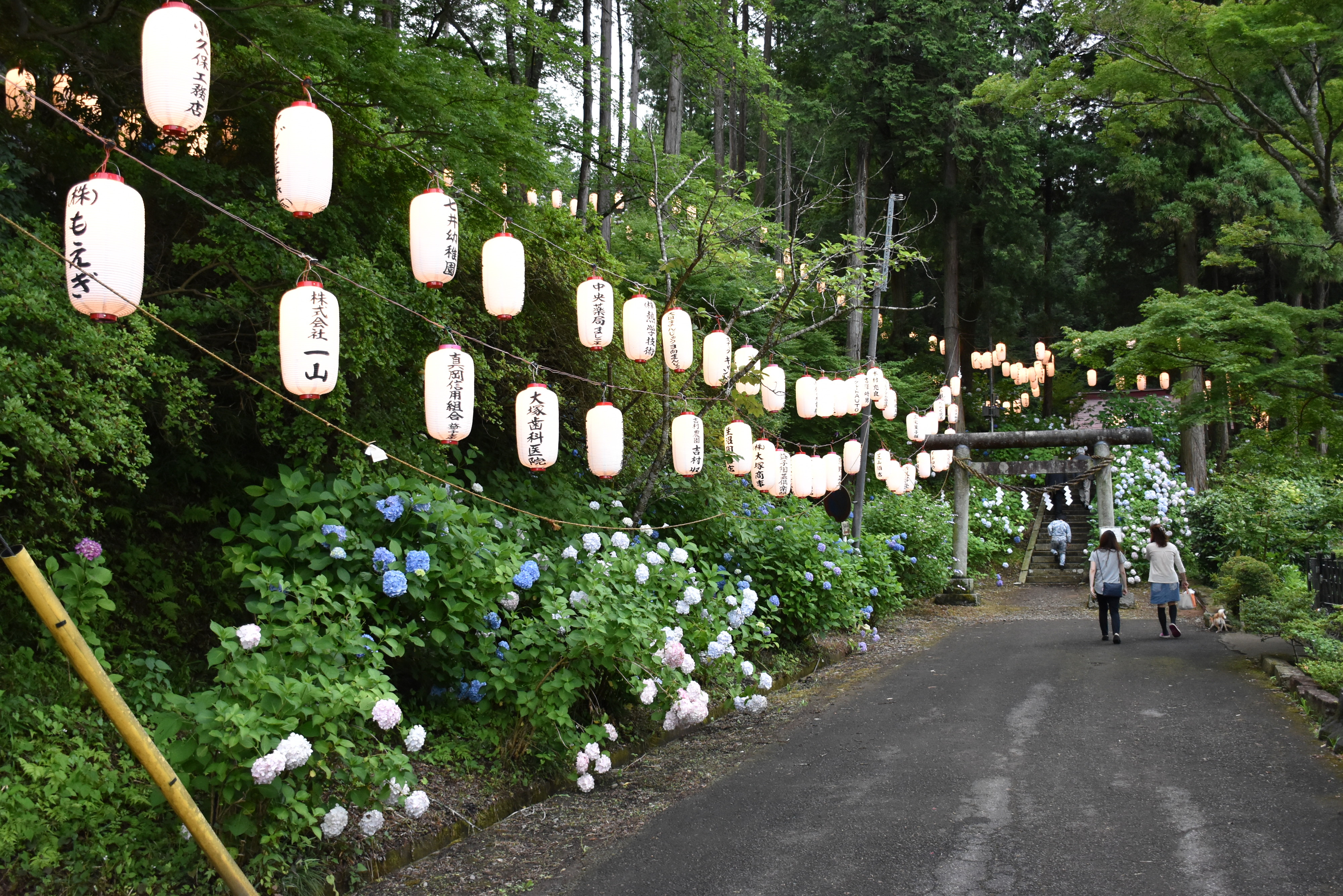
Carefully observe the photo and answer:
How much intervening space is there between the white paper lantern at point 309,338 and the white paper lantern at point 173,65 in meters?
1.11

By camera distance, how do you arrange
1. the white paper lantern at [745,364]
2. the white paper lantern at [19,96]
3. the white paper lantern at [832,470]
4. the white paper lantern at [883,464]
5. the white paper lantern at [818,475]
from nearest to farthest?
the white paper lantern at [19,96]
the white paper lantern at [745,364]
the white paper lantern at [818,475]
the white paper lantern at [832,470]
the white paper lantern at [883,464]

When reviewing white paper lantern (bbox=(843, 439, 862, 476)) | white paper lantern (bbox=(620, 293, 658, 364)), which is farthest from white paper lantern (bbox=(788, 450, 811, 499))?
white paper lantern (bbox=(620, 293, 658, 364))

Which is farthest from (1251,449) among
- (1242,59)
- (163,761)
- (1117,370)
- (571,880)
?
(163,761)

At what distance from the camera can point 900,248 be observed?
1091cm

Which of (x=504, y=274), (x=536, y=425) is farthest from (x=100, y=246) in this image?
(x=536, y=425)

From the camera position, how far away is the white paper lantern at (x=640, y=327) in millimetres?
8945

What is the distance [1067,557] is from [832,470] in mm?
13306

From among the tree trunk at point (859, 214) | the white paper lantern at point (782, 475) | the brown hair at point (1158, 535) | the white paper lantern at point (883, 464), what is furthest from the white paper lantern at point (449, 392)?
the tree trunk at point (859, 214)

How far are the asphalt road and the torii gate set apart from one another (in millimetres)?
9346

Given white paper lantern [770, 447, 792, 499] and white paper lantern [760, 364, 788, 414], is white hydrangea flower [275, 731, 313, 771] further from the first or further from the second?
white paper lantern [770, 447, 792, 499]

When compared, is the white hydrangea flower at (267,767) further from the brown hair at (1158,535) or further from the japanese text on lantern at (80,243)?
the brown hair at (1158,535)

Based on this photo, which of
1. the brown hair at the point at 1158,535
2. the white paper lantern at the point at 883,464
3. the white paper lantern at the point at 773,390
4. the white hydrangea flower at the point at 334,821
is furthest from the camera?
the white paper lantern at the point at 883,464

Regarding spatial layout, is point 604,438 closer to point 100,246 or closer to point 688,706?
point 688,706

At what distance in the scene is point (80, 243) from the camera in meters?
4.50
